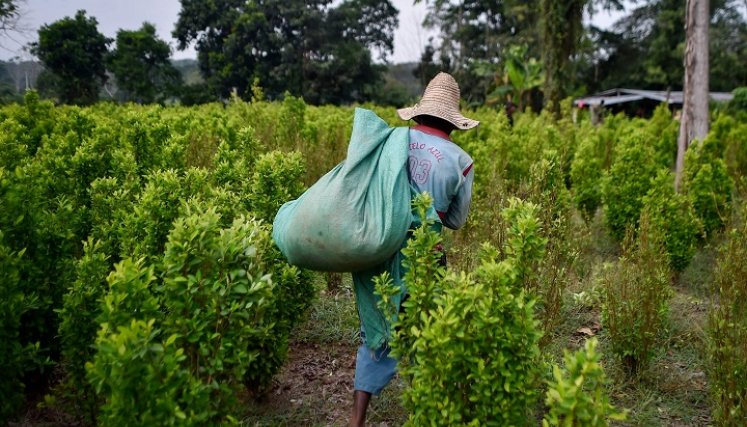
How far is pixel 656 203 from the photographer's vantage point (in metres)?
4.41

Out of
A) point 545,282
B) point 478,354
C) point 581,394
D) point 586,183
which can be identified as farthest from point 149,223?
point 586,183

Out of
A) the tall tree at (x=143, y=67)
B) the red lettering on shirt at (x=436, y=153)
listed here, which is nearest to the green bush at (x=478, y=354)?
the red lettering on shirt at (x=436, y=153)

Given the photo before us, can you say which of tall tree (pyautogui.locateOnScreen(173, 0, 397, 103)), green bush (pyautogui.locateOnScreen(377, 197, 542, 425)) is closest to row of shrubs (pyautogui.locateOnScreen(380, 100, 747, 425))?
green bush (pyautogui.locateOnScreen(377, 197, 542, 425))

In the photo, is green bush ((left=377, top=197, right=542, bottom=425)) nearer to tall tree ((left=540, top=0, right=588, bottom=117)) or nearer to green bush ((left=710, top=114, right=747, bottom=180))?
green bush ((left=710, top=114, right=747, bottom=180))

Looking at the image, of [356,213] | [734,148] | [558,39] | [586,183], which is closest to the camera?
[356,213]

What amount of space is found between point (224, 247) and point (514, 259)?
1.00 meters

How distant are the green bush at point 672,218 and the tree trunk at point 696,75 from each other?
3.53 m

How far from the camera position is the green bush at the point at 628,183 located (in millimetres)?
5168

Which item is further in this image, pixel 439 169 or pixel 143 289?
pixel 439 169

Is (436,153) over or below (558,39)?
below

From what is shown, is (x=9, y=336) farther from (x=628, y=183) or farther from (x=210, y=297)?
(x=628, y=183)

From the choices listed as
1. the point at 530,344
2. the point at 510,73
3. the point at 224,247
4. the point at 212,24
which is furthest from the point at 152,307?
the point at 212,24

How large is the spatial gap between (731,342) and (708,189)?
9.73ft

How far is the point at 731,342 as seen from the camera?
2.81 metres
